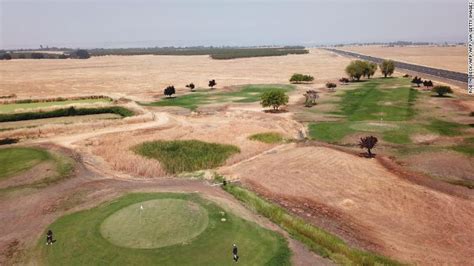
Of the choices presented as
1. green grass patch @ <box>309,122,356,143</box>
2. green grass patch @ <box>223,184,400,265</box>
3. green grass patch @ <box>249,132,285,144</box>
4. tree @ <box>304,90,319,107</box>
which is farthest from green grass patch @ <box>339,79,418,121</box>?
green grass patch @ <box>223,184,400,265</box>

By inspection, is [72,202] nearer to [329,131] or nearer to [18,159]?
[18,159]

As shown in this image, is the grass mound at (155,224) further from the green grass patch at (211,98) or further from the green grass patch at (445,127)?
the green grass patch at (211,98)

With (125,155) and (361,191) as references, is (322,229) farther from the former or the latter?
(125,155)

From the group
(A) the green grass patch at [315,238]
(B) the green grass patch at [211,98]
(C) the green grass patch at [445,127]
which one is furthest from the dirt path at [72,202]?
(B) the green grass patch at [211,98]

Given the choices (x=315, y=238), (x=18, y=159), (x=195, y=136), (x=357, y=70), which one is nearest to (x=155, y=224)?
(x=315, y=238)

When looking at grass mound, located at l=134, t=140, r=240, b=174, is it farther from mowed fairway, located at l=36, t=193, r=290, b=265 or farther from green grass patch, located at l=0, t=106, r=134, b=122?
green grass patch, located at l=0, t=106, r=134, b=122
